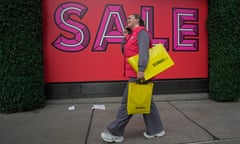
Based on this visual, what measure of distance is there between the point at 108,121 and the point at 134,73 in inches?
61.5

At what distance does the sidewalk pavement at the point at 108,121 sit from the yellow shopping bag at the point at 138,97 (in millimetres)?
591

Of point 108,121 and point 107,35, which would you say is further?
point 107,35

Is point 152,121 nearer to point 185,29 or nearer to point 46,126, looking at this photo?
point 46,126

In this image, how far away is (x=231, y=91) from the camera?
5980 millimetres

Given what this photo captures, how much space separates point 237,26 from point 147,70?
375 cm

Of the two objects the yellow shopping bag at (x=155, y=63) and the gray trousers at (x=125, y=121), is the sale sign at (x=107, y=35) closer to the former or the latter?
the gray trousers at (x=125, y=121)

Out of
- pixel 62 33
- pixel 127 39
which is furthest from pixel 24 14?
pixel 127 39

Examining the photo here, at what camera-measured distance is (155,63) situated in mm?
3340

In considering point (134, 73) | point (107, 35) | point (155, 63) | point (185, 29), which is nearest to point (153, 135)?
point (134, 73)

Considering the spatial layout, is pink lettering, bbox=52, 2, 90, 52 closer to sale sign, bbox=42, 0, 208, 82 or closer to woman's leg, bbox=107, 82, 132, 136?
sale sign, bbox=42, 0, 208, 82

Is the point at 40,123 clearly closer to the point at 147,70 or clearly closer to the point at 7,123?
the point at 7,123

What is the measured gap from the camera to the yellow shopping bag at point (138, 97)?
3.30 meters

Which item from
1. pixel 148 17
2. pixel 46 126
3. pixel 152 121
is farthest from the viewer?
pixel 148 17

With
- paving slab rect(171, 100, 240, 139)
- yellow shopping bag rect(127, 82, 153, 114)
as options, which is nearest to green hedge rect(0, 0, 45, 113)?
yellow shopping bag rect(127, 82, 153, 114)
